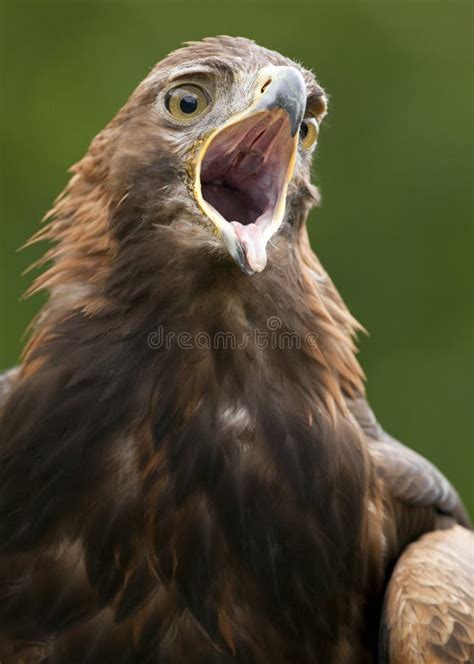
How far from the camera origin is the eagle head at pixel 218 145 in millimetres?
3008

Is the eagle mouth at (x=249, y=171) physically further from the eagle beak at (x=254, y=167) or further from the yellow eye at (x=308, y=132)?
the yellow eye at (x=308, y=132)

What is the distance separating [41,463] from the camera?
3111mm

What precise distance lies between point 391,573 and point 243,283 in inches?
35.6

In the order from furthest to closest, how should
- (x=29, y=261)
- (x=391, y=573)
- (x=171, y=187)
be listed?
(x=29, y=261) < (x=391, y=573) < (x=171, y=187)

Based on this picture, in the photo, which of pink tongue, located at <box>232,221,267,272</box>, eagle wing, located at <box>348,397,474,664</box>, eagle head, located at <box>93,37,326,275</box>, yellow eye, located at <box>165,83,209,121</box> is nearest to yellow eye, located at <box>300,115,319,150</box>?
eagle head, located at <box>93,37,326,275</box>

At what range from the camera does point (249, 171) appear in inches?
129

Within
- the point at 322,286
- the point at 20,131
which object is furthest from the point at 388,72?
the point at 322,286

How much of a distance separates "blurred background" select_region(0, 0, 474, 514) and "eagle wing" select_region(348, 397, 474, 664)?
3.49m

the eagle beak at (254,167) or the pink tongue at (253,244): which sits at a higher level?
the eagle beak at (254,167)

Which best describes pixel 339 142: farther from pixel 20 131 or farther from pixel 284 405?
pixel 284 405

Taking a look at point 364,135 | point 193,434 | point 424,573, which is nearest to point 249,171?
point 193,434

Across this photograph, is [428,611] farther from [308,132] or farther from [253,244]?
[308,132]

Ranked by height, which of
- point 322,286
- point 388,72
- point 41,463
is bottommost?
point 41,463

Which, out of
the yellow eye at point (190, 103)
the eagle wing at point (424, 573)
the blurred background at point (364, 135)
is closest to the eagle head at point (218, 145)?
the yellow eye at point (190, 103)
